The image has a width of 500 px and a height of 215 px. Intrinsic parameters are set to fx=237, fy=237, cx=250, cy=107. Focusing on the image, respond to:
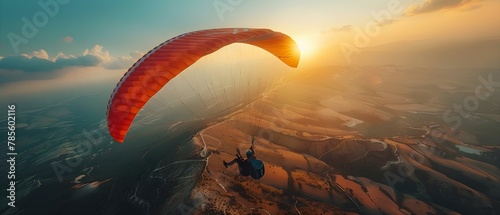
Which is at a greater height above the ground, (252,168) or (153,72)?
(153,72)

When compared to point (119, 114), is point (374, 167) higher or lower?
lower

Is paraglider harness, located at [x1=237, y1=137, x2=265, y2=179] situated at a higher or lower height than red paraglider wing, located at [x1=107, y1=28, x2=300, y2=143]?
lower

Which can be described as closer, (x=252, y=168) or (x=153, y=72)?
(x=153, y=72)

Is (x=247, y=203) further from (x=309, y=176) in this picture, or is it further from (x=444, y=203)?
(x=444, y=203)

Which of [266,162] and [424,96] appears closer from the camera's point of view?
[266,162]

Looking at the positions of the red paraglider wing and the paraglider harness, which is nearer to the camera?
the red paraglider wing

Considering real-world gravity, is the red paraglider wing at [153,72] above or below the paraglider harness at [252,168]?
above

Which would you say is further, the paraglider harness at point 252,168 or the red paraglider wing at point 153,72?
the paraglider harness at point 252,168

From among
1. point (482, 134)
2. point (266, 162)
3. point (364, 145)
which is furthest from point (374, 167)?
point (482, 134)
